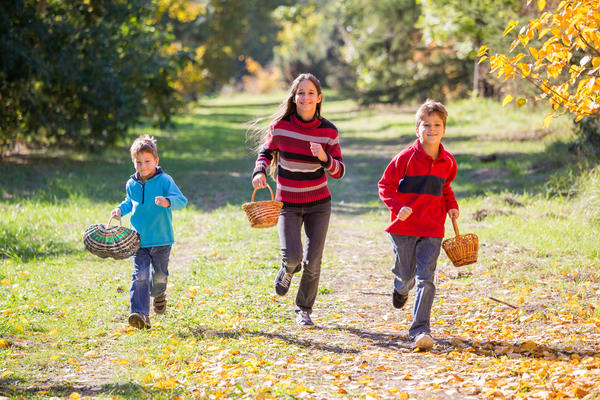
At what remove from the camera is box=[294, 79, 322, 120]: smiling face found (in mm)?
5875

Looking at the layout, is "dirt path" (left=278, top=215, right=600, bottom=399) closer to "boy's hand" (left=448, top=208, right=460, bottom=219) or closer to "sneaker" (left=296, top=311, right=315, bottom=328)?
"sneaker" (left=296, top=311, right=315, bottom=328)

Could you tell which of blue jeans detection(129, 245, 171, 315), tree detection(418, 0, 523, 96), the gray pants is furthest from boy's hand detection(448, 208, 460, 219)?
tree detection(418, 0, 523, 96)

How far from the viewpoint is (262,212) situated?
5.68 meters

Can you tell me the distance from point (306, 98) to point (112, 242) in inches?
75.1

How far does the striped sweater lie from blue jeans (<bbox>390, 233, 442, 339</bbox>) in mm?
758

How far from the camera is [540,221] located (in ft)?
33.7

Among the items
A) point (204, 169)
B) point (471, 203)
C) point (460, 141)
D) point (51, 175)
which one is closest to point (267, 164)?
point (471, 203)

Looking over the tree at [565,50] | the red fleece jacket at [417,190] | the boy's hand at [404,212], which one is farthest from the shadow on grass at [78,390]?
the tree at [565,50]

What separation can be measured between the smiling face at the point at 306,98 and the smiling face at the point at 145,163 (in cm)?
126

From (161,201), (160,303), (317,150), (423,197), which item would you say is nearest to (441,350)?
(423,197)

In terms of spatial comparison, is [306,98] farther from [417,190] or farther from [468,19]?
[468,19]

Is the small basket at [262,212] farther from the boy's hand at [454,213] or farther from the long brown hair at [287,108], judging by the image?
the boy's hand at [454,213]

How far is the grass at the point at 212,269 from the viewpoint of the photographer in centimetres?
509

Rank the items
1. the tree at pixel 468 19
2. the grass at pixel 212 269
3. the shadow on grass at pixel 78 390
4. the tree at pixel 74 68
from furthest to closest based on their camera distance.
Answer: the tree at pixel 468 19 < the tree at pixel 74 68 < the grass at pixel 212 269 < the shadow on grass at pixel 78 390
